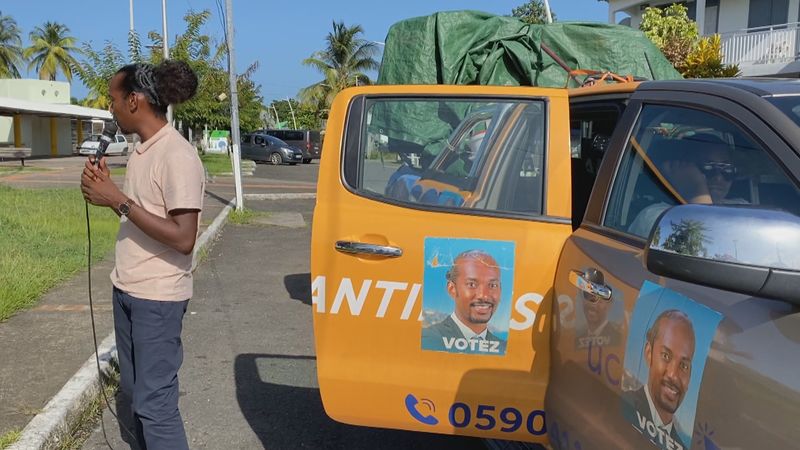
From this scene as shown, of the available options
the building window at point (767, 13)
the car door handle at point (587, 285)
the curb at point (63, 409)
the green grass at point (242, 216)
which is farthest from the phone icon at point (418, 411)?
the building window at point (767, 13)

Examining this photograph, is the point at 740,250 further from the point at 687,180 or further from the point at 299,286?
the point at 299,286

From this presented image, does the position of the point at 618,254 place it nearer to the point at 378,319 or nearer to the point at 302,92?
the point at 378,319

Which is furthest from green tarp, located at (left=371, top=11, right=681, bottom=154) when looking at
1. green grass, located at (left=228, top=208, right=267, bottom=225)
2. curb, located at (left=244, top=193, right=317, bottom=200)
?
curb, located at (left=244, top=193, right=317, bottom=200)

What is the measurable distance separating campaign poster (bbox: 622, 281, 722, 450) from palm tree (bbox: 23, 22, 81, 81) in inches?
2629

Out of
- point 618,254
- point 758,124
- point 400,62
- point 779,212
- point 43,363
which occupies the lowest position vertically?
point 43,363

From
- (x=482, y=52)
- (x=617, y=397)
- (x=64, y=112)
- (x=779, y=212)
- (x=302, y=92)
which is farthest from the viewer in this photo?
(x=302, y=92)

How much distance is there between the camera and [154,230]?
2.67 m

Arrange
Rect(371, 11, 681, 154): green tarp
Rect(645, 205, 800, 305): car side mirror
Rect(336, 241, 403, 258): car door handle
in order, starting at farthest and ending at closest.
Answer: Rect(371, 11, 681, 154): green tarp
Rect(336, 241, 403, 258): car door handle
Rect(645, 205, 800, 305): car side mirror

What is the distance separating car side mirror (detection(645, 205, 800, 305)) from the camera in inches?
56.9

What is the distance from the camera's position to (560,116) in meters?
2.86

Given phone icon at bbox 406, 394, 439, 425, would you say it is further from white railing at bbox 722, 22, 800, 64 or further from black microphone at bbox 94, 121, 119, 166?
white railing at bbox 722, 22, 800, 64

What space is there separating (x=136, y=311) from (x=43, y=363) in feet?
7.03

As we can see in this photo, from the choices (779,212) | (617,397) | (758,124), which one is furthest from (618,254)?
(779,212)

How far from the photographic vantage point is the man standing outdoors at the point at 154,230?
2713 mm
